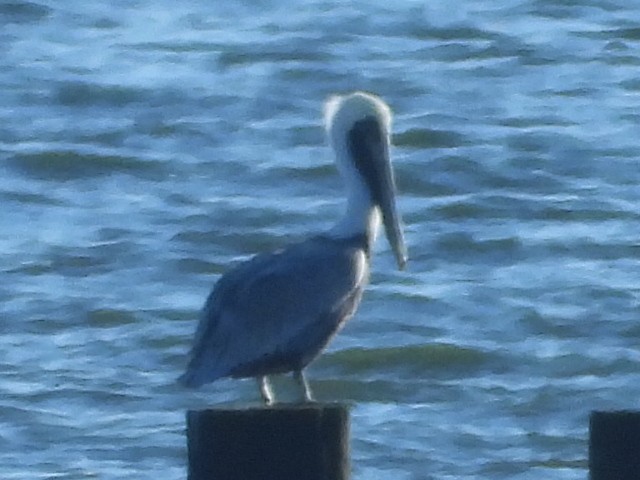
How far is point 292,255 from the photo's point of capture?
277 inches

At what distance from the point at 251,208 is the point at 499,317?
2.58 m

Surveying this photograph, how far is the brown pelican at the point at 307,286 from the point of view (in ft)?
21.9

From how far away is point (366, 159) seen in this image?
7457 millimetres

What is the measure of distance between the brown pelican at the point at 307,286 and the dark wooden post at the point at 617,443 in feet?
5.16

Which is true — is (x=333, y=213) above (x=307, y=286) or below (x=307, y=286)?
above

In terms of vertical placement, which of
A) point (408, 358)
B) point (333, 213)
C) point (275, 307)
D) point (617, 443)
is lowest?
point (617, 443)

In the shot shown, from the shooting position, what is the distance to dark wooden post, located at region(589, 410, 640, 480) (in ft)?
17.1

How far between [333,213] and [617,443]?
8668mm

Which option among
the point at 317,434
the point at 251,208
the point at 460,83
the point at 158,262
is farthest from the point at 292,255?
the point at 460,83

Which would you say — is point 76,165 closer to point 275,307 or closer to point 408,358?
point 408,358

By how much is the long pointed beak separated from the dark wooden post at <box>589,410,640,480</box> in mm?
2238

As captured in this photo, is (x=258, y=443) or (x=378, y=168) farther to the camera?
(x=378, y=168)

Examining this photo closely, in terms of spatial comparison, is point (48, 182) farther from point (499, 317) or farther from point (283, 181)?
point (499, 317)

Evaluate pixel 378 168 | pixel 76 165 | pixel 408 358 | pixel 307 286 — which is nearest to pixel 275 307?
pixel 307 286
